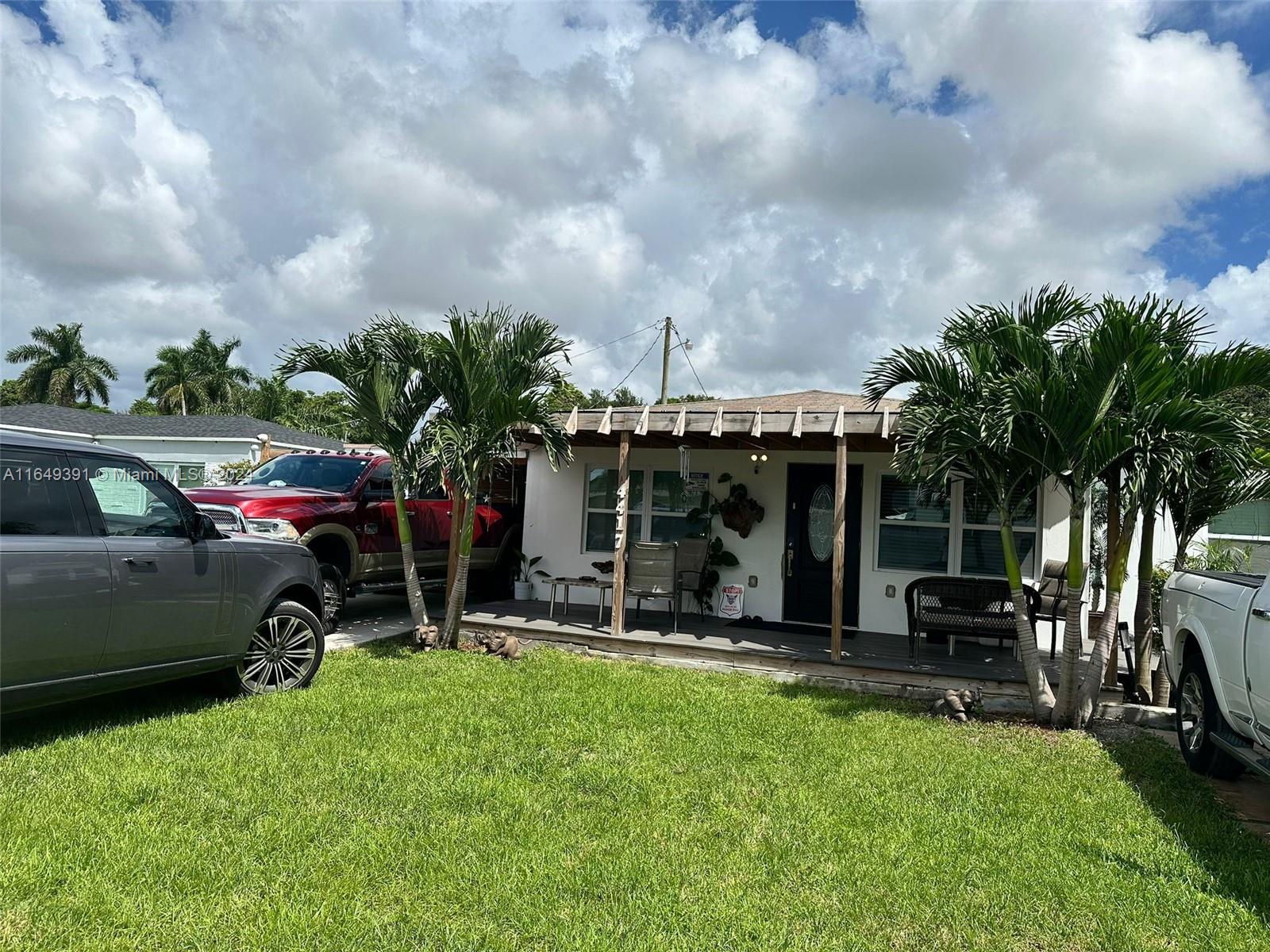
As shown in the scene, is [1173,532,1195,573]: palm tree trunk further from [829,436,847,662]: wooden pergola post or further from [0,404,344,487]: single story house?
[0,404,344,487]: single story house

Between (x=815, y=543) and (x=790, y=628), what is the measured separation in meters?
1.19

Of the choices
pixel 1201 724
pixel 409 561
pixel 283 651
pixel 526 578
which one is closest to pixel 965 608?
pixel 1201 724

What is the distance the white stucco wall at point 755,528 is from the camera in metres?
9.35

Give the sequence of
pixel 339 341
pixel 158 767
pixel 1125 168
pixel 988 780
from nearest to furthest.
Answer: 1. pixel 158 767
2. pixel 988 780
3. pixel 339 341
4. pixel 1125 168

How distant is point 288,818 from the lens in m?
3.58

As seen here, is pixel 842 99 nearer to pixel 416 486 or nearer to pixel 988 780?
pixel 416 486

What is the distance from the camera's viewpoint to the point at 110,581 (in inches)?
173

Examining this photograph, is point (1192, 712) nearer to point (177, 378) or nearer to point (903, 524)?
point (903, 524)

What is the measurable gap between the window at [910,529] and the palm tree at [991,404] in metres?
2.92

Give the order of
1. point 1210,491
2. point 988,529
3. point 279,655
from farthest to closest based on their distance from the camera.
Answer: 1. point 988,529
2. point 1210,491
3. point 279,655

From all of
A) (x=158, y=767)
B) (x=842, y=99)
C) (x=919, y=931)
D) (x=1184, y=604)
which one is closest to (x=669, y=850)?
(x=919, y=931)

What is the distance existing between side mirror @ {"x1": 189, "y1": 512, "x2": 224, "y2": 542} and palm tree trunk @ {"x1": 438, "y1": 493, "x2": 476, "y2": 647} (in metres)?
3.11

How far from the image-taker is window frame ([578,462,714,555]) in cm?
1073

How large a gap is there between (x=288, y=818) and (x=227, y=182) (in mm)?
11962
